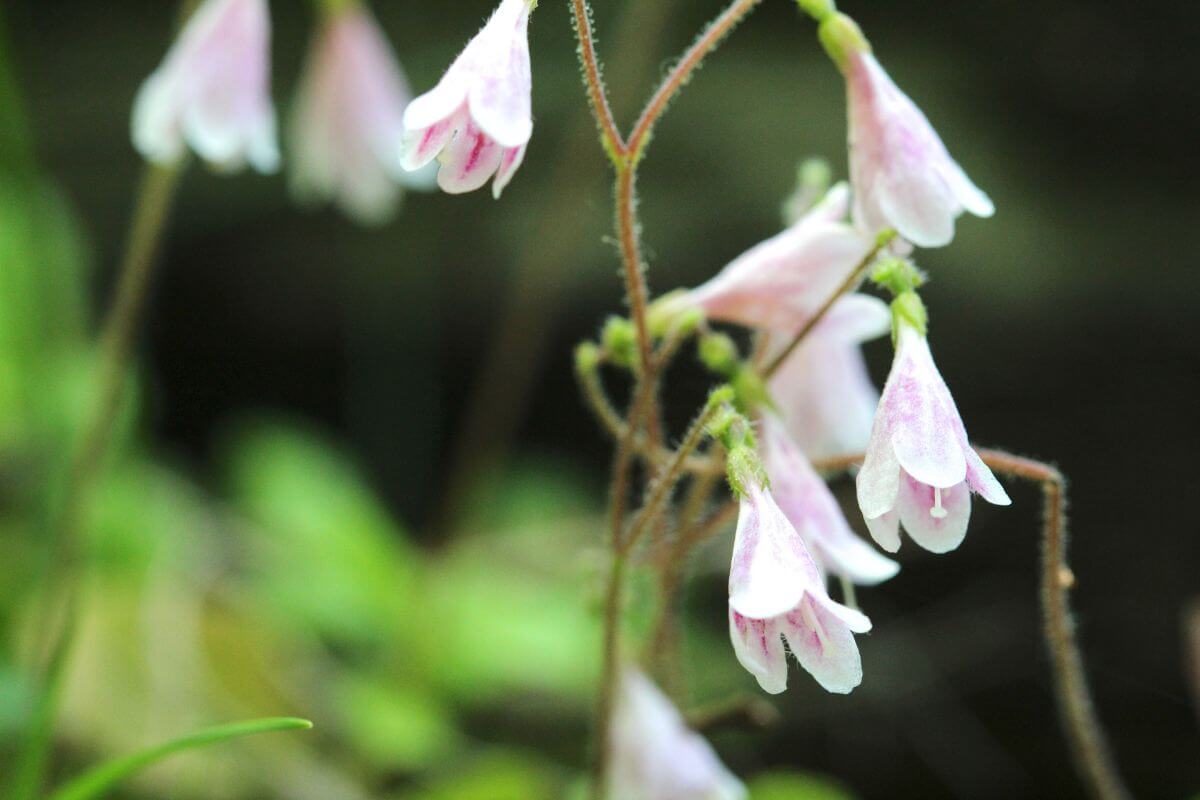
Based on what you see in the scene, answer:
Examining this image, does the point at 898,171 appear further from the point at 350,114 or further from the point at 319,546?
the point at 319,546

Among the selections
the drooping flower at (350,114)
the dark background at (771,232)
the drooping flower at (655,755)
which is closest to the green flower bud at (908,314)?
the drooping flower at (655,755)

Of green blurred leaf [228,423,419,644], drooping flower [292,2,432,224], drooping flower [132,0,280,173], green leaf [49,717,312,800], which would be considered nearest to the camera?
green leaf [49,717,312,800]

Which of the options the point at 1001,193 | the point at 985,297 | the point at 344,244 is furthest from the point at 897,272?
the point at 344,244

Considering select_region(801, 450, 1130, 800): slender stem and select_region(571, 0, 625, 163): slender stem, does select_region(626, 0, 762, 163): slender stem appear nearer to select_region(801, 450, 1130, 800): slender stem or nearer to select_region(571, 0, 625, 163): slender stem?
select_region(571, 0, 625, 163): slender stem

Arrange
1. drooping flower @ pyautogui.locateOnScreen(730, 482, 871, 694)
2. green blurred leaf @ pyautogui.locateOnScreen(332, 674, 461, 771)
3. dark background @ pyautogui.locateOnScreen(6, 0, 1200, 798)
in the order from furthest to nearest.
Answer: dark background @ pyautogui.locateOnScreen(6, 0, 1200, 798), green blurred leaf @ pyautogui.locateOnScreen(332, 674, 461, 771), drooping flower @ pyautogui.locateOnScreen(730, 482, 871, 694)

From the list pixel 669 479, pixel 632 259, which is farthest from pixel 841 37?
pixel 669 479

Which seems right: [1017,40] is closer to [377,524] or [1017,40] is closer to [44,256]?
[377,524]

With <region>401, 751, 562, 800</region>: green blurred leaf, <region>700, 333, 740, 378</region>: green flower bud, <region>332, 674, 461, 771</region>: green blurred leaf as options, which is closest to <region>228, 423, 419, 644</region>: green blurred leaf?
<region>332, 674, 461, 771</region>: green blurred leaf
